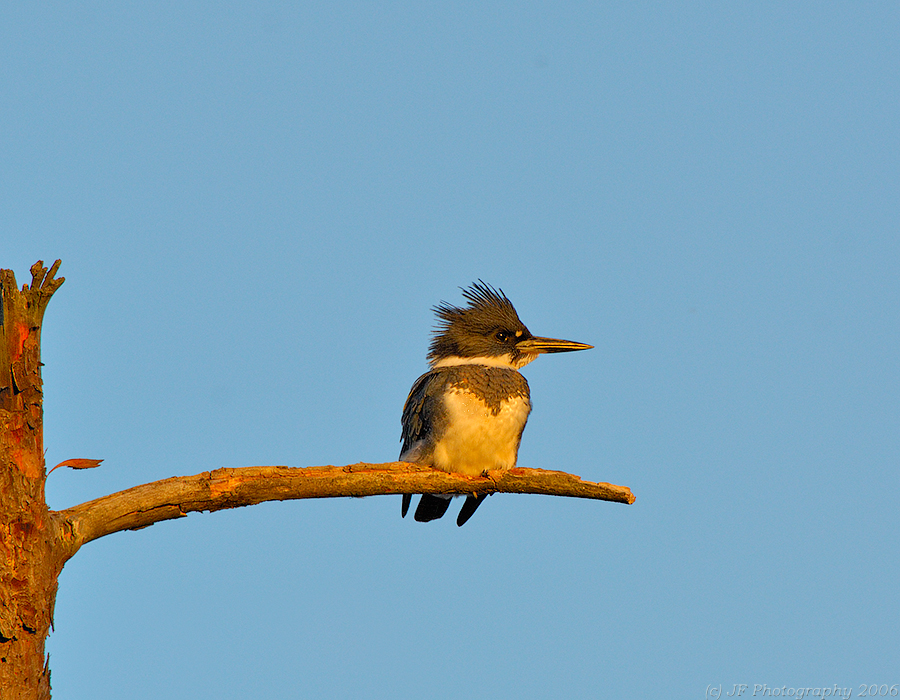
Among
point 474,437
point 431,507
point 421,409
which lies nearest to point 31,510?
point 474,437

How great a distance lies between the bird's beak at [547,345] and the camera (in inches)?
305

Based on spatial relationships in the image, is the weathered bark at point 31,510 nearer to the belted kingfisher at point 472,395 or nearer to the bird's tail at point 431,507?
the belted kingfisher at point 472,395

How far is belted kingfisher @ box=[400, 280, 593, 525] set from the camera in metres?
6.72

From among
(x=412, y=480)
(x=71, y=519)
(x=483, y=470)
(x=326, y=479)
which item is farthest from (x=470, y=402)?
(x=71, y=519)

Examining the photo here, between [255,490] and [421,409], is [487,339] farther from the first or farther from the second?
[255,490]

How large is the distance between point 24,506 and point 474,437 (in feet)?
10.1

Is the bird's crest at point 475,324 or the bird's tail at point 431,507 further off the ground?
the bird's crest at point 475,324

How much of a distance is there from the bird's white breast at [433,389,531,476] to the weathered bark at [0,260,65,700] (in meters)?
2.82

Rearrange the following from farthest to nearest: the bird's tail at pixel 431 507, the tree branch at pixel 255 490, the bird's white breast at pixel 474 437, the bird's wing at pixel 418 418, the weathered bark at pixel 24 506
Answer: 1. the bird's tail at pixel 431 507
2. the bird's wing at pixel 418 418
3. the bird's white breast at pixel 474 437
4. the tree branch at pixel 255 490
5. the weathered bark at pixel 24 506

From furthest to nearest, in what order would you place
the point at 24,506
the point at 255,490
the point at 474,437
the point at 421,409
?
the point at 421,409
the point at 474,437
the point at 255,490
the point at 24,506

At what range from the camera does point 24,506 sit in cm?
439

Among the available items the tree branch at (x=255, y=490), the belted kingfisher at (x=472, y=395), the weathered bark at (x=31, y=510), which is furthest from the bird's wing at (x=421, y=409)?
the weathered bark at (x=31, y=510)

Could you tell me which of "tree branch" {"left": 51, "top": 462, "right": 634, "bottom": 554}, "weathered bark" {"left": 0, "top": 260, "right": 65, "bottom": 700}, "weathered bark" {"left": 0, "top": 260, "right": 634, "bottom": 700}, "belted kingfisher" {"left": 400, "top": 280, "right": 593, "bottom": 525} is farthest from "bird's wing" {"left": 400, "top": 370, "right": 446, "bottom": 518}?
"weathered bark" {"left": 0, "top": 260, "right": 65, "bottom": 700}

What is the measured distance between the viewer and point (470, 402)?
6859mm
